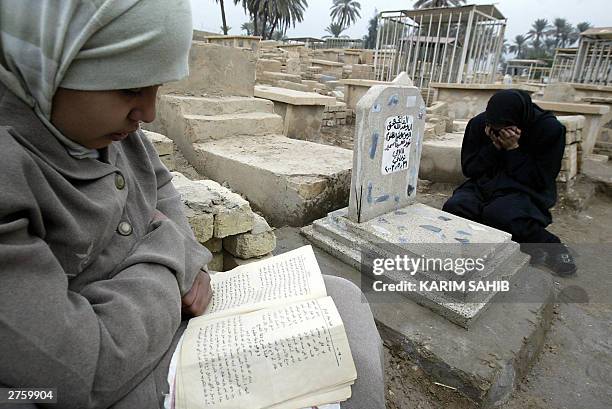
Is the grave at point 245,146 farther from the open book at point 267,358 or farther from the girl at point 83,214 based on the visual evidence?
the girl at point 83,214

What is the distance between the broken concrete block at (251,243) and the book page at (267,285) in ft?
2.76

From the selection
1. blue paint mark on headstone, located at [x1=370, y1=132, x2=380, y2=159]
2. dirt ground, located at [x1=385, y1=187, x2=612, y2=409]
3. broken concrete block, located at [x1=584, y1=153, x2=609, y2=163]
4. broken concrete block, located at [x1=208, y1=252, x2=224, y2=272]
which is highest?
blue paint mark on headstone, located at [x1=370, y1=132, x2=380, y2=159]

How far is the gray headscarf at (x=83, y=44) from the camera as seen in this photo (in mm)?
604

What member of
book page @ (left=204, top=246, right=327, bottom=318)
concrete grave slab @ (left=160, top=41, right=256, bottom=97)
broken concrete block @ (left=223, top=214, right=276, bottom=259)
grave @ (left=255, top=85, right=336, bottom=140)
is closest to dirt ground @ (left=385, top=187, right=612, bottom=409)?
broken concrete block @ (left=223, top=214, right=276, bottom=259)

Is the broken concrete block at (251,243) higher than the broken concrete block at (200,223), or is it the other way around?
the broken concrete block at (200,223)

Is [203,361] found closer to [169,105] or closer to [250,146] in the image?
[250,146]

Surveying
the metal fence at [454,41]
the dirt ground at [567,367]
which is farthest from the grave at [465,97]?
the dirt ground at [567,367]

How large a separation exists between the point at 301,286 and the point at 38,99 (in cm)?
74

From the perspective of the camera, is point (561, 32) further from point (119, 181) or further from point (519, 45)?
point (119, 181)

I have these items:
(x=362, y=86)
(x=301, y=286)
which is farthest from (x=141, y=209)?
(x=362, y=86)

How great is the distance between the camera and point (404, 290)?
234 centimetres

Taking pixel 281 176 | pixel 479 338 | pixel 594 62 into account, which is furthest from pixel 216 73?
pixel 594 62

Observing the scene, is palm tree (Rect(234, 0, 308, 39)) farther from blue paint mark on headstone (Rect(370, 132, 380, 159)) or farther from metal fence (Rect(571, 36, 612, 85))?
blue paint mark on headstone (Rect(370, 132, 380, 159))

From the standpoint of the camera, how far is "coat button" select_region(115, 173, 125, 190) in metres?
0.87
